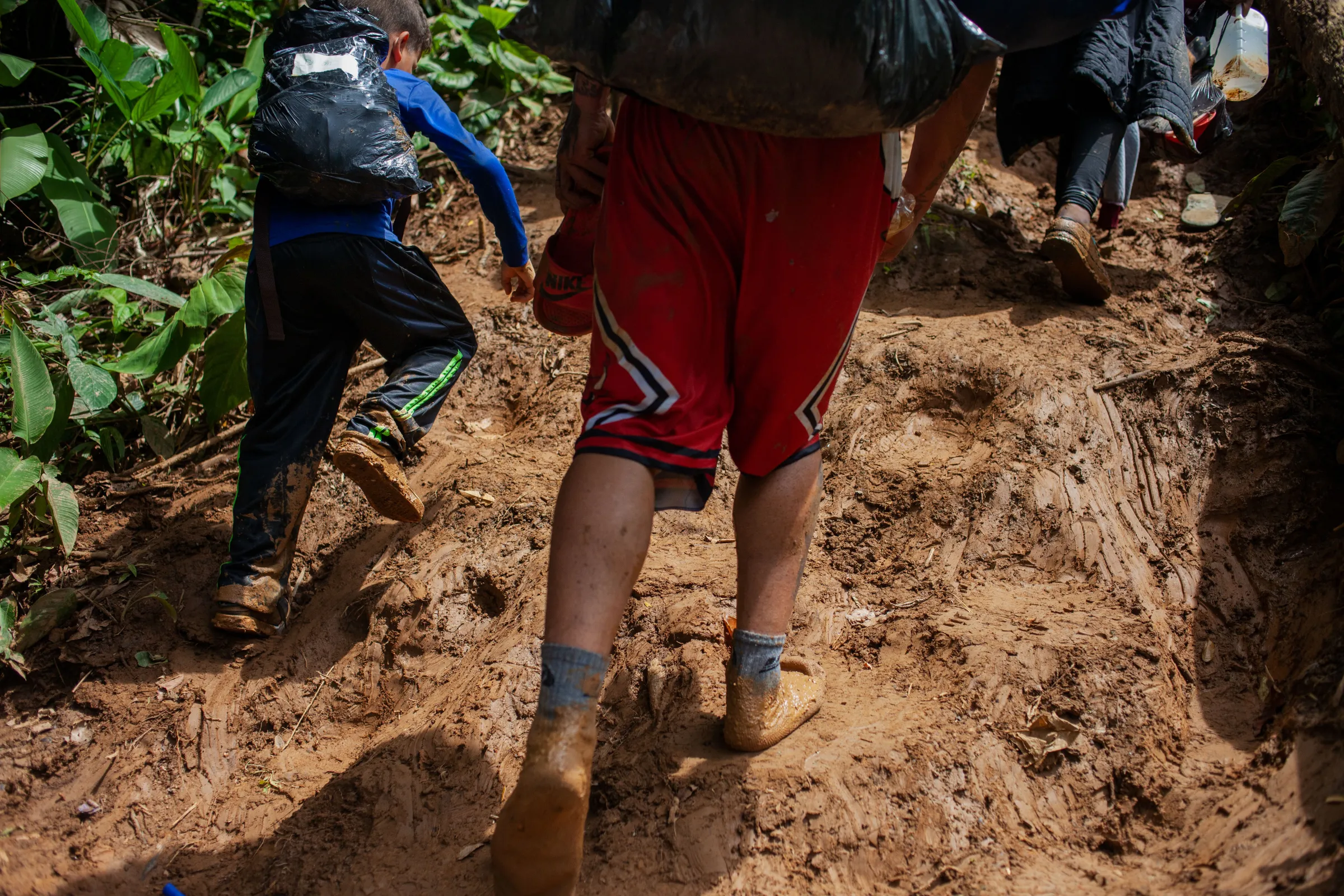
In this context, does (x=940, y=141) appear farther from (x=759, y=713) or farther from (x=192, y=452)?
(x=192, y=452)

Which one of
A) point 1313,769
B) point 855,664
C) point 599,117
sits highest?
point 599,117

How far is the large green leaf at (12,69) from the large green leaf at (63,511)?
181cm

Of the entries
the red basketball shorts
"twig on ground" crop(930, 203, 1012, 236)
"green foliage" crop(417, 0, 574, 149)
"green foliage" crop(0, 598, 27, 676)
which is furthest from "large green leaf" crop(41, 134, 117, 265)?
"twig on ground" crop(930, 203, 1012, 236)

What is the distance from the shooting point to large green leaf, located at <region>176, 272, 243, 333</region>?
3223 millimetres

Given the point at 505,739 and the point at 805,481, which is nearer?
the point at 805,481

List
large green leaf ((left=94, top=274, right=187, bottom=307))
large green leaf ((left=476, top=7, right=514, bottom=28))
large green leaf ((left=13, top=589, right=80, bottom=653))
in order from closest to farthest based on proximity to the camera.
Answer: large green leaf ((left=13, top=589, right=80, bottom=653)) → large green leaf ((left=94, top=274, right=187, bottom=307)) → large green leaf ((left=476, top=7, right=514, bottom=28))

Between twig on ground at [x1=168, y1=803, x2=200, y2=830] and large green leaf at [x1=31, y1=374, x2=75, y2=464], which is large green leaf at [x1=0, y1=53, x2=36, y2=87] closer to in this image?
large green leaf at [x1=31, y1=374, x2=75, y2=464]

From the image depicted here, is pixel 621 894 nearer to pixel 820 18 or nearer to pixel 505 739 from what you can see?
pixel 505 739

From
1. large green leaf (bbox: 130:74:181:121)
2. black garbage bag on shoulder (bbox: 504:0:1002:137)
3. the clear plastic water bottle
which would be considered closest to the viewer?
black garbage bag on shoulder (bbox: 504:0:1002:137)

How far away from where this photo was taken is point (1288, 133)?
3938 mm

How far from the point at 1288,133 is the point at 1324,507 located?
2.34m

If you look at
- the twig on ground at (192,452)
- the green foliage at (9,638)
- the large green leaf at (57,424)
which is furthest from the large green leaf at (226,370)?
the green foliage at (9,638)

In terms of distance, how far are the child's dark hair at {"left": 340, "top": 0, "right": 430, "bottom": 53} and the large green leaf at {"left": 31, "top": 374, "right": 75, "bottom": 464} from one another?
4.97ft

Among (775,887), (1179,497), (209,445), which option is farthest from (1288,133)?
(209,445)
